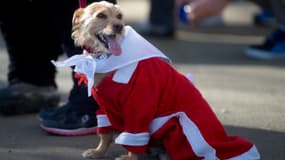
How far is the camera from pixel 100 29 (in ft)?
12.8

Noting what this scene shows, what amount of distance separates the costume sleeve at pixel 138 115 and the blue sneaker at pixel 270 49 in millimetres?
3595

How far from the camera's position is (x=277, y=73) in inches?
259

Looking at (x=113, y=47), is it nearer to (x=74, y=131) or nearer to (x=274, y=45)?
(x=74, y=131)

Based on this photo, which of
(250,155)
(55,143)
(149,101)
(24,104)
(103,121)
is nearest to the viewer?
(149,101)

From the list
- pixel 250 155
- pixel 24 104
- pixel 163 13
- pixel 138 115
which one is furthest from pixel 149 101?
pixel 163 13

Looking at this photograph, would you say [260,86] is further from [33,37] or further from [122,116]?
[122,116]

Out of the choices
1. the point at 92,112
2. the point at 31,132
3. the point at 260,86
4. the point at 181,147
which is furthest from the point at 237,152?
the point at 260,86

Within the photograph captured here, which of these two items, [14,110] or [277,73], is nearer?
[14,110]

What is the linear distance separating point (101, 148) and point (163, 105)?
1.61ft

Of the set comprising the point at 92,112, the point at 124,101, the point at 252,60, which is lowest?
the point at 252,60

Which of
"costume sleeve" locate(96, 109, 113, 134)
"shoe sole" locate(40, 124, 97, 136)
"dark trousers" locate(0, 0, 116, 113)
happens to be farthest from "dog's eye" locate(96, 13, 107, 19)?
"dark trousers" locate(0, 0, 116, 113)

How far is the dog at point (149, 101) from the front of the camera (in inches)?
151

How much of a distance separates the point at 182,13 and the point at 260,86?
7.22 ft

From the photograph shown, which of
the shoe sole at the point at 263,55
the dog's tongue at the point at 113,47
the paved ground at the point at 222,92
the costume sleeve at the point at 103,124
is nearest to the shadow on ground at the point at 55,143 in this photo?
the paved ground at the point at 222,92
